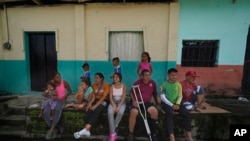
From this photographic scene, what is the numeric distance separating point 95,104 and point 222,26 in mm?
4351

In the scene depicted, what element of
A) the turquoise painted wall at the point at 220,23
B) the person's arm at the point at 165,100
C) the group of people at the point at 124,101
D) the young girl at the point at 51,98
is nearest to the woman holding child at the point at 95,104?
the group of people at the point at 124,101

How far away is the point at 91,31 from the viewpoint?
533cm

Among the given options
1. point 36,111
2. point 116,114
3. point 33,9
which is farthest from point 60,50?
point 116,114

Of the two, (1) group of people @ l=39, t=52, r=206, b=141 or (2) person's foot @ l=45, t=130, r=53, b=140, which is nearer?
(1) group of people @ l=39, t=52, r=206, b=141

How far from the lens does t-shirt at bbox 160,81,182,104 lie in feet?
11.4

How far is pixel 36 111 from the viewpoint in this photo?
12.4 ft

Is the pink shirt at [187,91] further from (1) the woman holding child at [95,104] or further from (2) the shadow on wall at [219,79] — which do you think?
(2) the shadow on wall at [219,79]

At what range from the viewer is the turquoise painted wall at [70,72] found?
212 inches

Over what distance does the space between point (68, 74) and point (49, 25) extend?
167 centimetres

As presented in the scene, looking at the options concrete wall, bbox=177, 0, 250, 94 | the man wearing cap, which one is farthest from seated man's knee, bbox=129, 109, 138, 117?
concrete wall, bbox=177, 0, 250, 94

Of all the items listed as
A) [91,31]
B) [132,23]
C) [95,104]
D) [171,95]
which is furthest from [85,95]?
[132,23]

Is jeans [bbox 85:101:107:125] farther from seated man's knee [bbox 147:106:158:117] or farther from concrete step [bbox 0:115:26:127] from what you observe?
concrete step [bbox 0:115:26:127]

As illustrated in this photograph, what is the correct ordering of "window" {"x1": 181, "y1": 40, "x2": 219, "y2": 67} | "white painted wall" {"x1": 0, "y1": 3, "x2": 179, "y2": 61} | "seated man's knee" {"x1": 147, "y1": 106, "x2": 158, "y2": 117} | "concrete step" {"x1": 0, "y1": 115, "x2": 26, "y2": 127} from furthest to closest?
"window" {"x1": 181, "y1": 40, "x2": 219, "y2": 67} < "white painted wall" {"x1": 0, "y1": 3, "x2": 179, "y2": 61} < "concrete step" {"x1": 0, "y1": 115, "x2": 26, "y2": 127} < "seated man's knee" {"x1": 147, "y1": 106, "x2": 158, "y2": 117}

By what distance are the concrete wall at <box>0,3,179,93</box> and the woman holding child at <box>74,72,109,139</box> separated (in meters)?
1.80
